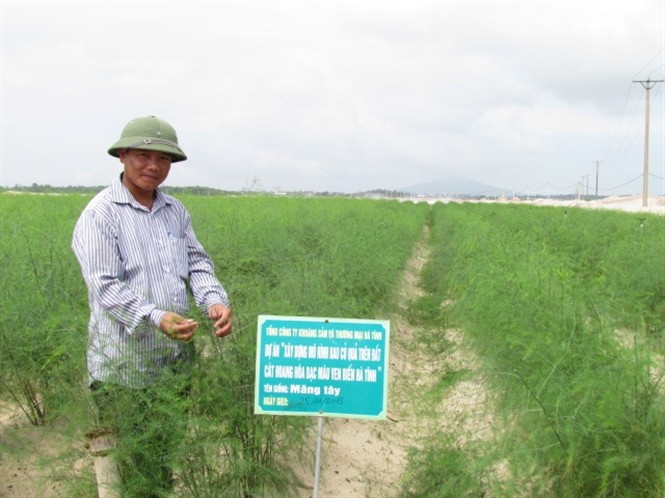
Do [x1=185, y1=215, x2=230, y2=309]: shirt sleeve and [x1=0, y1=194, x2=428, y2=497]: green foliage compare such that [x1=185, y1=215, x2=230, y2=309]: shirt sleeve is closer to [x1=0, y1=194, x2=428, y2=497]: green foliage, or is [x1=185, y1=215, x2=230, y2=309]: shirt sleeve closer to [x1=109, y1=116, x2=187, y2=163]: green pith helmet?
[x1=0, y1=194, x2=428, y2=497]: green foliage

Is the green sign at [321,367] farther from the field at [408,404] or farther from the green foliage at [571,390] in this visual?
the green foliage at [571,390]

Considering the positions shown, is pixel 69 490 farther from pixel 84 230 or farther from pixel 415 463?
pixel 415 463

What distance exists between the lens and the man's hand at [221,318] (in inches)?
99.5

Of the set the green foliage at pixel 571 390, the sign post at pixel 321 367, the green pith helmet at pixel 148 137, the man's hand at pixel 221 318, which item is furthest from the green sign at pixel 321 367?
the green pith helmet at pixel 148 137

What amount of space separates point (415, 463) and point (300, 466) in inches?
25.7

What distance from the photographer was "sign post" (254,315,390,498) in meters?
2.53

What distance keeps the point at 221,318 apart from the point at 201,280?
285mm

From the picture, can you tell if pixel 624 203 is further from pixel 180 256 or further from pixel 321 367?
pixel 180 256

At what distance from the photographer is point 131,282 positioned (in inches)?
97.4

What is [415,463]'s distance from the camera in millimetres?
3359

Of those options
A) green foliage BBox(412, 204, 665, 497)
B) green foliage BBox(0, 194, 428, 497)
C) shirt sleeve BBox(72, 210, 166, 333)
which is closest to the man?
shirt sleeve BBox(72, 210, 166, 333)

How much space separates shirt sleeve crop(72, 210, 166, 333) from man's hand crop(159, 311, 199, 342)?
25 mm

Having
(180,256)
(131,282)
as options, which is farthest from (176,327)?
(180,256)

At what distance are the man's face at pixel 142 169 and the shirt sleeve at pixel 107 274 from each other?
21cm
